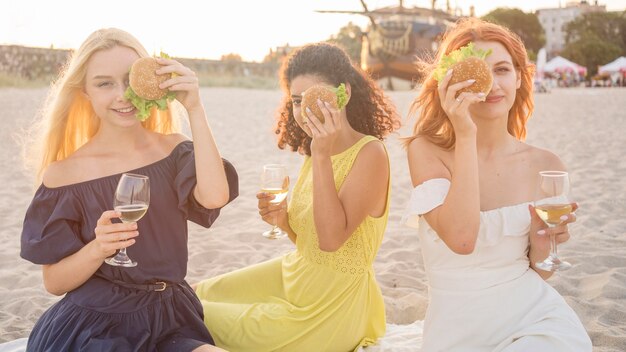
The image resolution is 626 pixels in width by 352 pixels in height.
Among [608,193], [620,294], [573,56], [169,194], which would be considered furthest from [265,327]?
[573,56]

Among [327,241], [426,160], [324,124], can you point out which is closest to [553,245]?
[426,160]

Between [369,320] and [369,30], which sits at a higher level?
[369,30]

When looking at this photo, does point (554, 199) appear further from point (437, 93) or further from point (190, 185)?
point (190, 185)

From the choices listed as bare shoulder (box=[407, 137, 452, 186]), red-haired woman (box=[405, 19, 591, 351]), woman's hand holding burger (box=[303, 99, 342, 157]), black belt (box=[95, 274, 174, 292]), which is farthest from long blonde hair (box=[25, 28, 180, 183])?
red-haired woman (box=[405, 19, 591, 351])

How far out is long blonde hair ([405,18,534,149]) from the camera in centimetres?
337

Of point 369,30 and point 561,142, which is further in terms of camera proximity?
point 369,30

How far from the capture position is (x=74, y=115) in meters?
3.51

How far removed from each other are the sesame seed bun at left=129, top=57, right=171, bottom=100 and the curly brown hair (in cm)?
101

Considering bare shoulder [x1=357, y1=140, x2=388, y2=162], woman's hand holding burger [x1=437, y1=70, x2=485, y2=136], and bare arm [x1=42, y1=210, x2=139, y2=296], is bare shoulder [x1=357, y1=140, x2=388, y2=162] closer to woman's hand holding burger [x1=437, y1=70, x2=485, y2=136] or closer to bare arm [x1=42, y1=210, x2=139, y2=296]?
woman's hand holding burger [x1=437, y1=70, x2=485, y2=136]

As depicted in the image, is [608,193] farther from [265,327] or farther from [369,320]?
[265,327]

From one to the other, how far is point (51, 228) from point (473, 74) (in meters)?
2.09

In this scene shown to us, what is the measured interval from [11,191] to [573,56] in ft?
270

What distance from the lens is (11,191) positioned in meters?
9.02

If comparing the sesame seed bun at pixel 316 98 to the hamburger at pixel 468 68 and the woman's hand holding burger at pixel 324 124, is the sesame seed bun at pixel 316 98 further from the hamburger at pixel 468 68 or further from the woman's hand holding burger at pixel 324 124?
the hamburger at pixel 468 68
